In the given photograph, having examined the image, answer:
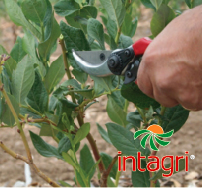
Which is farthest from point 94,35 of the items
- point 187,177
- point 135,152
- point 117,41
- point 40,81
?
point 187,177

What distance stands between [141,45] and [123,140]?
31cm

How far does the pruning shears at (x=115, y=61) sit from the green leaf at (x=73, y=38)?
0.9 inches

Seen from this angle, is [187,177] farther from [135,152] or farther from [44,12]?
[44,12]

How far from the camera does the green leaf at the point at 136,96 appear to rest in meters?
0.91

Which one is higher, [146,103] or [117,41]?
[117,41]

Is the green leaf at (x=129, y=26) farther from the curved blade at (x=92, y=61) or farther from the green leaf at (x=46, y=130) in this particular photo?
the green leaf at (x=46, y=130)

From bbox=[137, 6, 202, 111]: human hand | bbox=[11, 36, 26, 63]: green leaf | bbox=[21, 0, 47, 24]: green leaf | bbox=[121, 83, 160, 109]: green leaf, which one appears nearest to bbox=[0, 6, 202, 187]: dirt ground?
bbox=[11, 36, 26, 63]: green leaf

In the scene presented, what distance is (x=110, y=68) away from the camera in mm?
884

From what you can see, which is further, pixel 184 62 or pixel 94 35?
pixel 94 35

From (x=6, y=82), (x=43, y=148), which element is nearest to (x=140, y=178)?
(x=43, y=148)

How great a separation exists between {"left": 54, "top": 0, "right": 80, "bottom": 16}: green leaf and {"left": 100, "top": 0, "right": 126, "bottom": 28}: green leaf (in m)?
0.10

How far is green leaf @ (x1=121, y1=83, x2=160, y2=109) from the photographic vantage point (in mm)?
908

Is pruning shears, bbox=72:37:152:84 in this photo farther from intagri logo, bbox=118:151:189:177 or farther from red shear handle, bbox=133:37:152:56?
intagri logo, bbox=118:151:189:177

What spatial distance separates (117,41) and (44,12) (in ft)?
0.73
